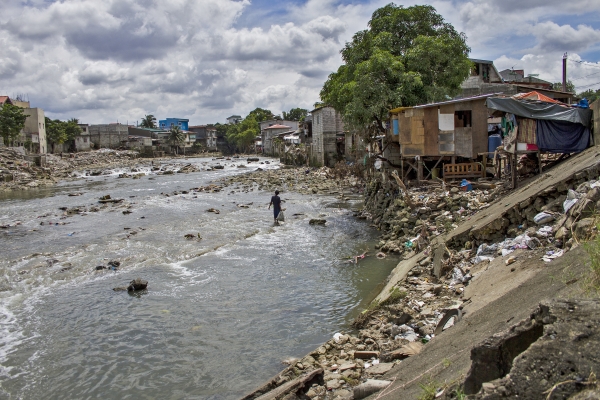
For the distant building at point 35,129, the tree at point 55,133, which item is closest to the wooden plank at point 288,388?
the distant building at point 35,129

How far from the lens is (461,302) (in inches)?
279

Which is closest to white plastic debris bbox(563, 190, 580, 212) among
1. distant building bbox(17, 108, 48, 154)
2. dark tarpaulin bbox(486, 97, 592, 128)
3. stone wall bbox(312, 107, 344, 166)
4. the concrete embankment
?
the concrete embankment

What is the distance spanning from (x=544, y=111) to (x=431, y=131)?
5.38 meters

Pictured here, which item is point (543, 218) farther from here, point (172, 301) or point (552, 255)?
point (172, 301)

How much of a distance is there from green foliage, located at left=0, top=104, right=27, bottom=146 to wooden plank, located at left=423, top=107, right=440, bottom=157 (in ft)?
151

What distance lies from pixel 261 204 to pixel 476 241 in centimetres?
1720

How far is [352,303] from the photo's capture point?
9812 mm

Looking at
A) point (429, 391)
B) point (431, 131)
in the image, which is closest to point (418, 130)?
point (431, 131)

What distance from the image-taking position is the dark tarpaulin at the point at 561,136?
13.1m

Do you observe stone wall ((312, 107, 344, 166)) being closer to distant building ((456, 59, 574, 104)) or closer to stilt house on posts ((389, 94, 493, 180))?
distant building ((456, 59, 574, 104))

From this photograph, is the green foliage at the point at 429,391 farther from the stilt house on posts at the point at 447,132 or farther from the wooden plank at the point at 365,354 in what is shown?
the stilt house on posts at the point at 447,132

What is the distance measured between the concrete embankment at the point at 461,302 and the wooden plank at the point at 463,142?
7.71 meters

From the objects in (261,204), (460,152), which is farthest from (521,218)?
(261,204)

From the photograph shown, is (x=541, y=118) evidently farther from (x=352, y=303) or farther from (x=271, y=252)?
(x=271, y=252)
